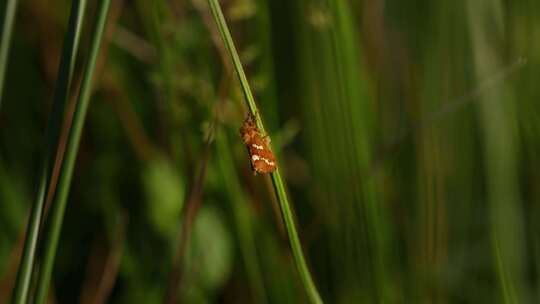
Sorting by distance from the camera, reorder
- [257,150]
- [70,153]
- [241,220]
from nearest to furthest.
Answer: [70,153]
[257,150]
[241,220]

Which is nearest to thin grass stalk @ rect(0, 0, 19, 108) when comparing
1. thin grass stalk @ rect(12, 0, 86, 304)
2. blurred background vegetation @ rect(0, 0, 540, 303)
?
thin grass stalk @ rect(12, 0, 86, 304)

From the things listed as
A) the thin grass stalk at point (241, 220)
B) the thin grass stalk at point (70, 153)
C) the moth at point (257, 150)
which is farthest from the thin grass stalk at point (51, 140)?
the thin grass stalk at point (241, 220)

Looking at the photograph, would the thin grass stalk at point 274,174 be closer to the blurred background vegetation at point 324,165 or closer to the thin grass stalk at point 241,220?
the blurred background vegetation at point 324,165

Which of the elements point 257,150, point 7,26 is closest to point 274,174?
point 257,150

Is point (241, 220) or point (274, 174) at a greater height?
point (241, 220)

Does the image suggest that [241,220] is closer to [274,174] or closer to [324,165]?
[324,165]

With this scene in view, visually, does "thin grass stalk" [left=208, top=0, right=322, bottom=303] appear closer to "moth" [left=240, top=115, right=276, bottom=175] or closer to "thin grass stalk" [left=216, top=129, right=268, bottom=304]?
"moth" [left=240, top=115, right=276, bottom=175]
